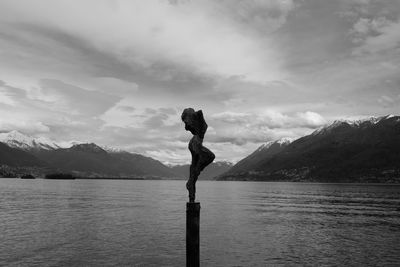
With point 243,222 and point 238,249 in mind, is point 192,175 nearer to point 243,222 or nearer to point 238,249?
point 238,249

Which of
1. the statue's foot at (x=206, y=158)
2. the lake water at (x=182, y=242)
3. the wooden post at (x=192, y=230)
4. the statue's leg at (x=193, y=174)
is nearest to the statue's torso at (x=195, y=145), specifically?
the statue's leg at (x=193, y=174)

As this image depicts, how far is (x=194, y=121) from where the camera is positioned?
2208 cm

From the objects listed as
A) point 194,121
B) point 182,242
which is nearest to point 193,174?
point 194,121

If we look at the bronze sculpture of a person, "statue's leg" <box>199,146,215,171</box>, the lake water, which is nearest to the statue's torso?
the bronze sculpture of a person

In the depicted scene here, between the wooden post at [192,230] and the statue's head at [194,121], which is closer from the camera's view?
the wooden post at [192,230]

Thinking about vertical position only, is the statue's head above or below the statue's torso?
above

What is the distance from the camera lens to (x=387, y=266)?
115 ft

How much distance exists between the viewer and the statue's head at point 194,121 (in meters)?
22.0

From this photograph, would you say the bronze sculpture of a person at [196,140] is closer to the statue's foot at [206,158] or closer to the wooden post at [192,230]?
the statue's foot at [206,158]

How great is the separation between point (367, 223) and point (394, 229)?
814 cm

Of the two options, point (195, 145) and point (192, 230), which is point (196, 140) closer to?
point (195, 145)

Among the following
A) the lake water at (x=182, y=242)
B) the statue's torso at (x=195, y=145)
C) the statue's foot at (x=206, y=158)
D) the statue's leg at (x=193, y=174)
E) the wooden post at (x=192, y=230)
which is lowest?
the lake water at (x=182, y=242)

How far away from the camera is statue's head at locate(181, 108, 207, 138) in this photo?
21953 mm

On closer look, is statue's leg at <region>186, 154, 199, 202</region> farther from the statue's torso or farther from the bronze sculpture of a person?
the statue's torso
